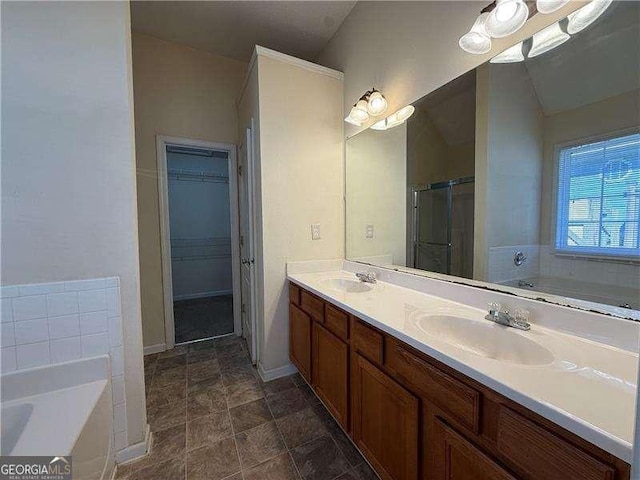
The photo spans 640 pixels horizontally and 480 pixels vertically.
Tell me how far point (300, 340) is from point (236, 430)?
63 cm

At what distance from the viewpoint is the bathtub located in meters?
0.95

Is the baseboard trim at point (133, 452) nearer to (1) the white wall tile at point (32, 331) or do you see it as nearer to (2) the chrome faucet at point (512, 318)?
(1) the white wall tile at point (32, 331)

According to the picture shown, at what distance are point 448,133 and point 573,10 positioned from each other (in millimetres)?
575

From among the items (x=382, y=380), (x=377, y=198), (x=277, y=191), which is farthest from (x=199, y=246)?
(x=382, y=380)

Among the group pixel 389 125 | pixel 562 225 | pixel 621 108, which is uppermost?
pixel 389 125

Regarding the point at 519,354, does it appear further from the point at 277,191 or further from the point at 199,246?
the point at 199,246

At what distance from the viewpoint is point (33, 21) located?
1154 mm

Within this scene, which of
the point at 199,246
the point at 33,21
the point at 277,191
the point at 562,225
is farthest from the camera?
the point at 199,246

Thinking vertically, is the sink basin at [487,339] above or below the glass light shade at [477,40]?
below

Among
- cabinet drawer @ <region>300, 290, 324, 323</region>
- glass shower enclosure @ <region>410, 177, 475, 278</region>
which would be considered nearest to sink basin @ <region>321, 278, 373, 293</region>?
cabinet drawer @ <region>300, 290, 324, 323</region>

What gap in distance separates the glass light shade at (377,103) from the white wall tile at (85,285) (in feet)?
6.13

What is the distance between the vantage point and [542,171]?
40.5 inches

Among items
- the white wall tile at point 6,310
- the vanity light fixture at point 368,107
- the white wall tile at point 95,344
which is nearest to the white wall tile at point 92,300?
the white wall tile at point 95,344

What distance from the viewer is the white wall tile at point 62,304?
121 cm
